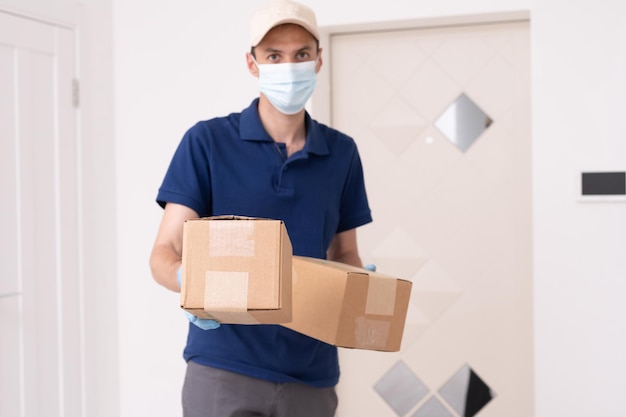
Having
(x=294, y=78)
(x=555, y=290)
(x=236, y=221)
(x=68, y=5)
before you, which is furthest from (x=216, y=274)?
(x=68, y=5)

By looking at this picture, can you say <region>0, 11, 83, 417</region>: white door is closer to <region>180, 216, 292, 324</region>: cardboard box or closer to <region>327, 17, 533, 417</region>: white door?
<region>327, 17, 533, 417</region>: white door

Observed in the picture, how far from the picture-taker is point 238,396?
1.69m

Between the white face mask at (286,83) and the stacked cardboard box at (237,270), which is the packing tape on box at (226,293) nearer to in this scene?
the stacked cardboard box at (237,270)

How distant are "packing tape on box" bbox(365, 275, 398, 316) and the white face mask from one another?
0.48m

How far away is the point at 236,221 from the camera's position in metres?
1.38

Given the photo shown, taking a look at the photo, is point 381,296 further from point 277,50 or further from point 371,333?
point 277,50

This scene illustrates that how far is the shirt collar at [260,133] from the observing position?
1.81 metres

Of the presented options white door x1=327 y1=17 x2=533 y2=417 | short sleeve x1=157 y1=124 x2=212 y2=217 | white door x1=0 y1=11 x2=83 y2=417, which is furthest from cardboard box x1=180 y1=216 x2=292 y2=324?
Answer: white door x1=327 y1=17 x2=533 y2=417

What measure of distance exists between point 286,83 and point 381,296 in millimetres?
533

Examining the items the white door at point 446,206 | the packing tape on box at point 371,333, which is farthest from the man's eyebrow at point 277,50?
the white door at point 446,206

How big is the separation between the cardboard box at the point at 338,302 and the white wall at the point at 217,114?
4.74 feet

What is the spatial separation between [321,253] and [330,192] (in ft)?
0.47

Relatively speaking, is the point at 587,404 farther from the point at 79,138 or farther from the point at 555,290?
the point at 79,138

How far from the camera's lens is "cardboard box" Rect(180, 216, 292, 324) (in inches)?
53.1
